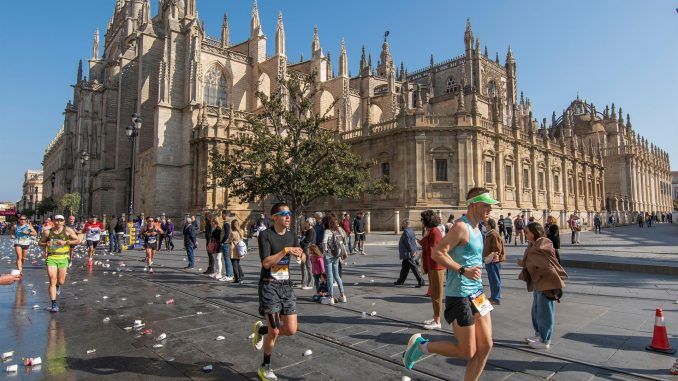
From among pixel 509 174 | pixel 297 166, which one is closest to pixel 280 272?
pixel 297 166

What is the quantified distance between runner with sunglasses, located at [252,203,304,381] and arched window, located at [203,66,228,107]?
114ft

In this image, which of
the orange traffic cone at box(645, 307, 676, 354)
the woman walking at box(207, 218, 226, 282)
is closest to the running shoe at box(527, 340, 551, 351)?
the orange traffic cone at box(645, 307, 676, 354)

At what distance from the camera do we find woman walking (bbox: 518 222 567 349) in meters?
4.89

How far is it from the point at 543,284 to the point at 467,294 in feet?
7.57

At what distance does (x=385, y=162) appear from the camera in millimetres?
29484

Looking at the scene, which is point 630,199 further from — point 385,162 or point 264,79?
point 264,79

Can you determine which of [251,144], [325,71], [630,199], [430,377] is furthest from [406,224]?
[630,199]

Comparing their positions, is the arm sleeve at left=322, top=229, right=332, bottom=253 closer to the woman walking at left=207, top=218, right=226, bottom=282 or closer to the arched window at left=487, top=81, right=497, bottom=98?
the woman walking at left=207, top=218, right=226, bottom=282

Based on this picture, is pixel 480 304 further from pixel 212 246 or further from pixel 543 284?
pixel 212 246

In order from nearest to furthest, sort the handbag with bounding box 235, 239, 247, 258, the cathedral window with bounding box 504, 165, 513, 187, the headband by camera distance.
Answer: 1. the headband
2. the handbag with bounding box 235, 239, 247, 258
3. the cathedral window with bounding box 504, 165, 513, 187

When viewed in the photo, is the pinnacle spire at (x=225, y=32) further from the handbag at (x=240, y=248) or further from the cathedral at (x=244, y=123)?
the handbag at (x=240, y=248)

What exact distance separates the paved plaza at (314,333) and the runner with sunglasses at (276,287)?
0.44m

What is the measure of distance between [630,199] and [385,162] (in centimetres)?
4927

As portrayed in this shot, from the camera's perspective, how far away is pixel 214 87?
3688 cm
